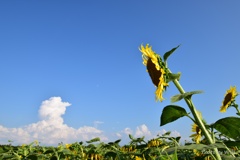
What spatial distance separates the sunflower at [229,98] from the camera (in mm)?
5727

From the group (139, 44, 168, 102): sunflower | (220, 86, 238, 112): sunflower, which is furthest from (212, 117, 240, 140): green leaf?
(220, 86, 238, 112): sunflower

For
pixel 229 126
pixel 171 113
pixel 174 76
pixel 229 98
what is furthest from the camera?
pixel 229 98

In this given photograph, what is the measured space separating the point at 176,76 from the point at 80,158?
2609mm

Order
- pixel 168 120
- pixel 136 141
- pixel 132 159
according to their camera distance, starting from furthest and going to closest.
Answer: pixel 136 141 → pixel 132 159 → pixel 168 120

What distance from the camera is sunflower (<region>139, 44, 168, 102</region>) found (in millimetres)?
2721

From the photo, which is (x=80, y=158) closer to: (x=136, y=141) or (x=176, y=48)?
(x=136, y=141)

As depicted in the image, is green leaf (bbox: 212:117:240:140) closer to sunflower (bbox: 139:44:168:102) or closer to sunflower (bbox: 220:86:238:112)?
sunflower (bbox: 139:44:168:102)

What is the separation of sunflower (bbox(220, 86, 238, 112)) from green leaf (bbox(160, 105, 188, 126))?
385 cm

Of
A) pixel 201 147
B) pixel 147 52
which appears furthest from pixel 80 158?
pixel 201 147

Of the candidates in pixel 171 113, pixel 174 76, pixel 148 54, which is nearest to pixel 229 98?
pixel 148 54

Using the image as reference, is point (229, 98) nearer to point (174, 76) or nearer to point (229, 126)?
point (174, 76)

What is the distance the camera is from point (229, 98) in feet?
18.9

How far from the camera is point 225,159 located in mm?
2025

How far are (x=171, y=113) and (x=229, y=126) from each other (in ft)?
1.07
